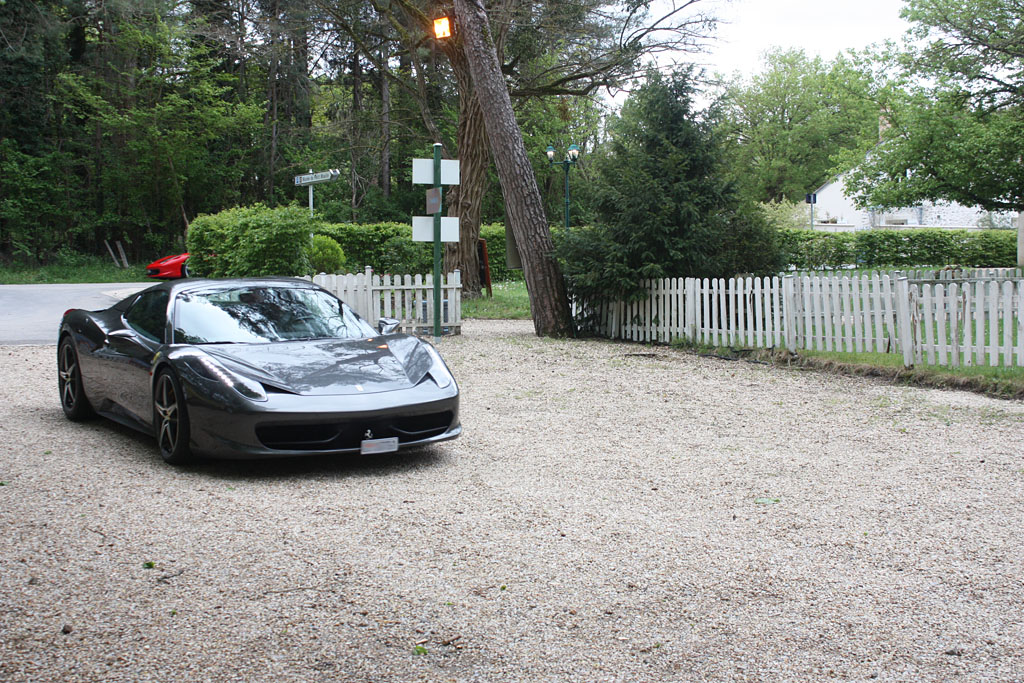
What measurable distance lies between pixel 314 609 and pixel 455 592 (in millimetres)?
598

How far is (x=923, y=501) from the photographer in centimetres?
531

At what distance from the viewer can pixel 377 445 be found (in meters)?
5.88

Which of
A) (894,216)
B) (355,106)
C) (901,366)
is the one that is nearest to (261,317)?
(901,366)

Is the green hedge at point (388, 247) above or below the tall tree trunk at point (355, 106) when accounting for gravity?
below

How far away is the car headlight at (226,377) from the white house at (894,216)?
48375 millimetres

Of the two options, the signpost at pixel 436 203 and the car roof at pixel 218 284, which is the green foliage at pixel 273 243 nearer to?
the signpost at pixel 436 203

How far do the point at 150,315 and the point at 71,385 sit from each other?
1522mm

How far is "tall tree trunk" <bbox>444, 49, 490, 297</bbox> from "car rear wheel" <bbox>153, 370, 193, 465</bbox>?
1609 centimetres

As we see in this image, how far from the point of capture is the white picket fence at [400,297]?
14.7m

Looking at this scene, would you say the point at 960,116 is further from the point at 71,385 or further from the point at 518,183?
the point at 71,385

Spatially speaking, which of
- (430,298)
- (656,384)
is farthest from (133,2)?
(656,384)

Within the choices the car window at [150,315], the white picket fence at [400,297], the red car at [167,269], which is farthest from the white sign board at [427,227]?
the red car at [167,269]

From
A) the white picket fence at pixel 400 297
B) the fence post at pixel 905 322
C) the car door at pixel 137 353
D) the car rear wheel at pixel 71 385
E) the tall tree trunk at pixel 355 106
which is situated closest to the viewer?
the car door at pixel 137 353

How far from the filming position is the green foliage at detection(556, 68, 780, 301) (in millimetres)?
13953
